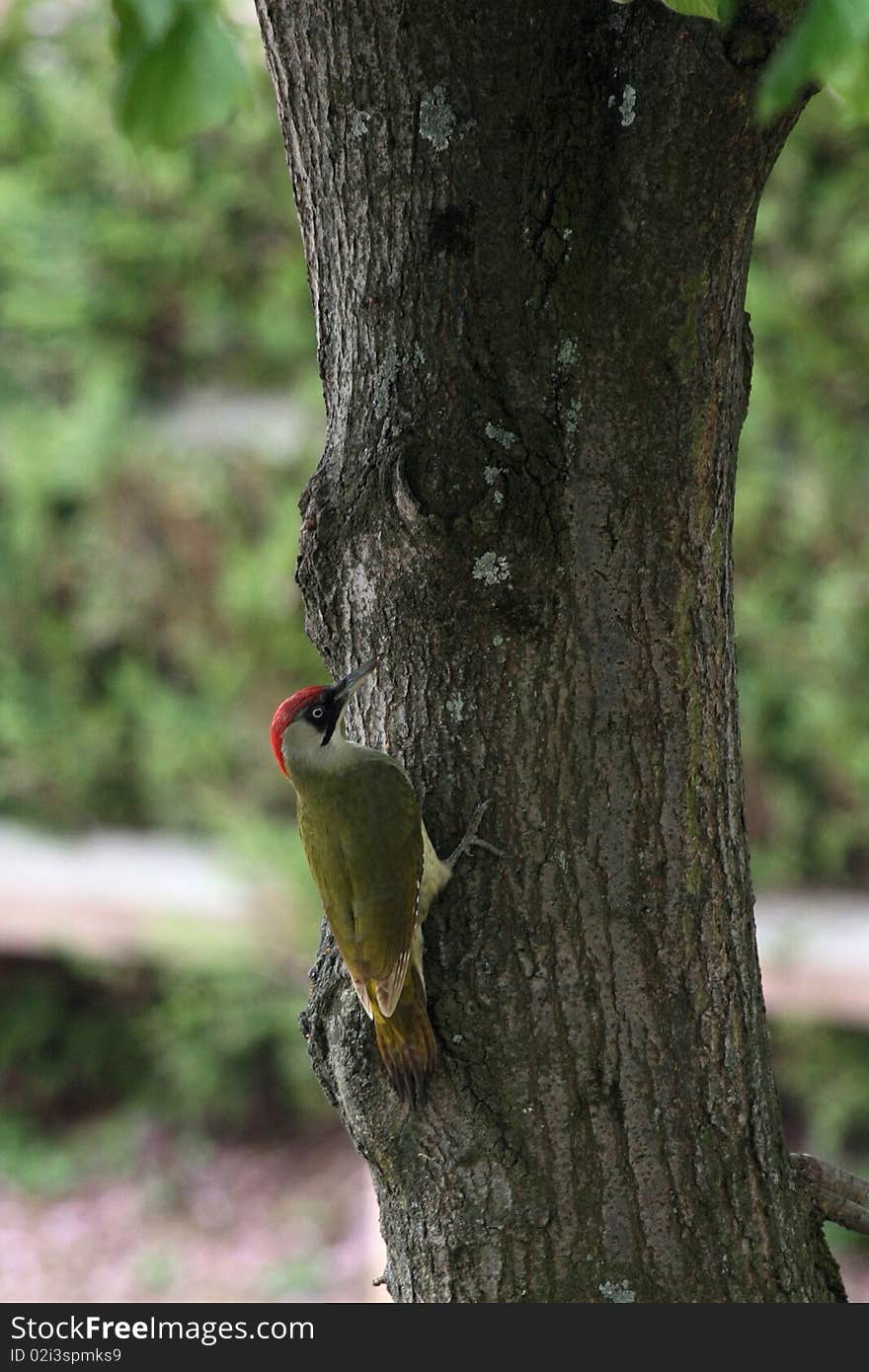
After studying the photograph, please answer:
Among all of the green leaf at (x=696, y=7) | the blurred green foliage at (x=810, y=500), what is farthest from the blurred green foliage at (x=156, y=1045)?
the green leaf at (x=696, y=7)

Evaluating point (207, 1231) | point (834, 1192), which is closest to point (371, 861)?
point (834, 1192)

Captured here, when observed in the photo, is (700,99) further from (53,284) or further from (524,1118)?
(53,284)

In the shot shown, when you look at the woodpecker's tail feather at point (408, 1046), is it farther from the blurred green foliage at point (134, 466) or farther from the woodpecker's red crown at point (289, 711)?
the blurred green foliage at point (134, 466)

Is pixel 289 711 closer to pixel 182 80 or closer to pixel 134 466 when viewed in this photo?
pixel 182 80

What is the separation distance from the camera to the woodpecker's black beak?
174 cm

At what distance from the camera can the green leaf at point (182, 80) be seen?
1524 mm

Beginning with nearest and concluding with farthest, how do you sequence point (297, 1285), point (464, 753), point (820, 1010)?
1. point (464, 753)
2. point (820, 1010)
3. point (297, 1285)

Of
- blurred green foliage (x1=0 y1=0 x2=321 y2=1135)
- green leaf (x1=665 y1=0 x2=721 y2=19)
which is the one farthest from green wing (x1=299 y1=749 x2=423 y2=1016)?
blurred green foliage (x1=0 y1=0 x2=321 y2=1135)

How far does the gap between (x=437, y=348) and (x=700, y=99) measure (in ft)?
1.26

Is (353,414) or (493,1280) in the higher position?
(353,414)

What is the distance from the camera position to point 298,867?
5285 millimetres

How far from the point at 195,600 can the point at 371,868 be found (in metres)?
3.98

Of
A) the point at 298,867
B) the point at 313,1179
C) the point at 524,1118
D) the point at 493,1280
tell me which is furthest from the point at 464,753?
the point at 313,1179

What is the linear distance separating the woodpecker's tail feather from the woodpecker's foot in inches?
7.2
